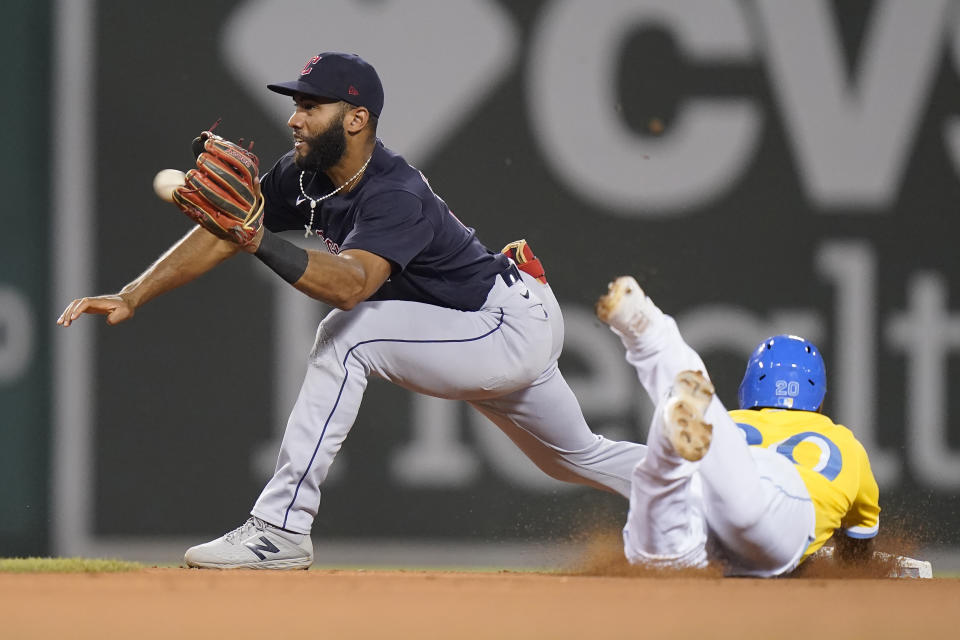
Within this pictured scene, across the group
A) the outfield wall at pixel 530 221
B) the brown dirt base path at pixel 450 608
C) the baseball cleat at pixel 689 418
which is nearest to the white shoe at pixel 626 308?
the baseball cleat at pixel 689 418

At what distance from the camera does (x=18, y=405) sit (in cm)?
509

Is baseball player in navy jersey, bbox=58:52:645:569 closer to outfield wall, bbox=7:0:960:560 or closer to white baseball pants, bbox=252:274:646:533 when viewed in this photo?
white baseball pants, bbox=252:274:646:533

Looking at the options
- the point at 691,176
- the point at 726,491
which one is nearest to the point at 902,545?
the point at 726,491

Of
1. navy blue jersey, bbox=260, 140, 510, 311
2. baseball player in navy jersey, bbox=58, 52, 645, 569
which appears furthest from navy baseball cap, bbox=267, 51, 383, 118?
navy blue jersey, bbox=260, 140, 510, 311

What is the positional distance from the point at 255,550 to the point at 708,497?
1155 millimetres

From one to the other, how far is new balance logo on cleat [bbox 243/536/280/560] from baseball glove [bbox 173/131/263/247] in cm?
76

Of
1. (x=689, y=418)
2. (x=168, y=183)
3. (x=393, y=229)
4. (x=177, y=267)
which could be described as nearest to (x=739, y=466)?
(x=689, y=418)

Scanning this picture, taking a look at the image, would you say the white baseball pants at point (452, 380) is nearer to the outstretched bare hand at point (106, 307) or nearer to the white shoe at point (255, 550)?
the white shoe at point (255, 550)

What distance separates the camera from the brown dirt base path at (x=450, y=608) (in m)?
2.38

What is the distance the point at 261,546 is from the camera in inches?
126

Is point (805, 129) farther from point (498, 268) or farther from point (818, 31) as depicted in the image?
point (498, 268)

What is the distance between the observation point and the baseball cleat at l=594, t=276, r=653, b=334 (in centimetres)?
265

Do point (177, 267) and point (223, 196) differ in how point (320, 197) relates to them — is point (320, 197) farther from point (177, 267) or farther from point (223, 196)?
point (223, 196)

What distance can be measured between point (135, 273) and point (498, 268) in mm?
2005
